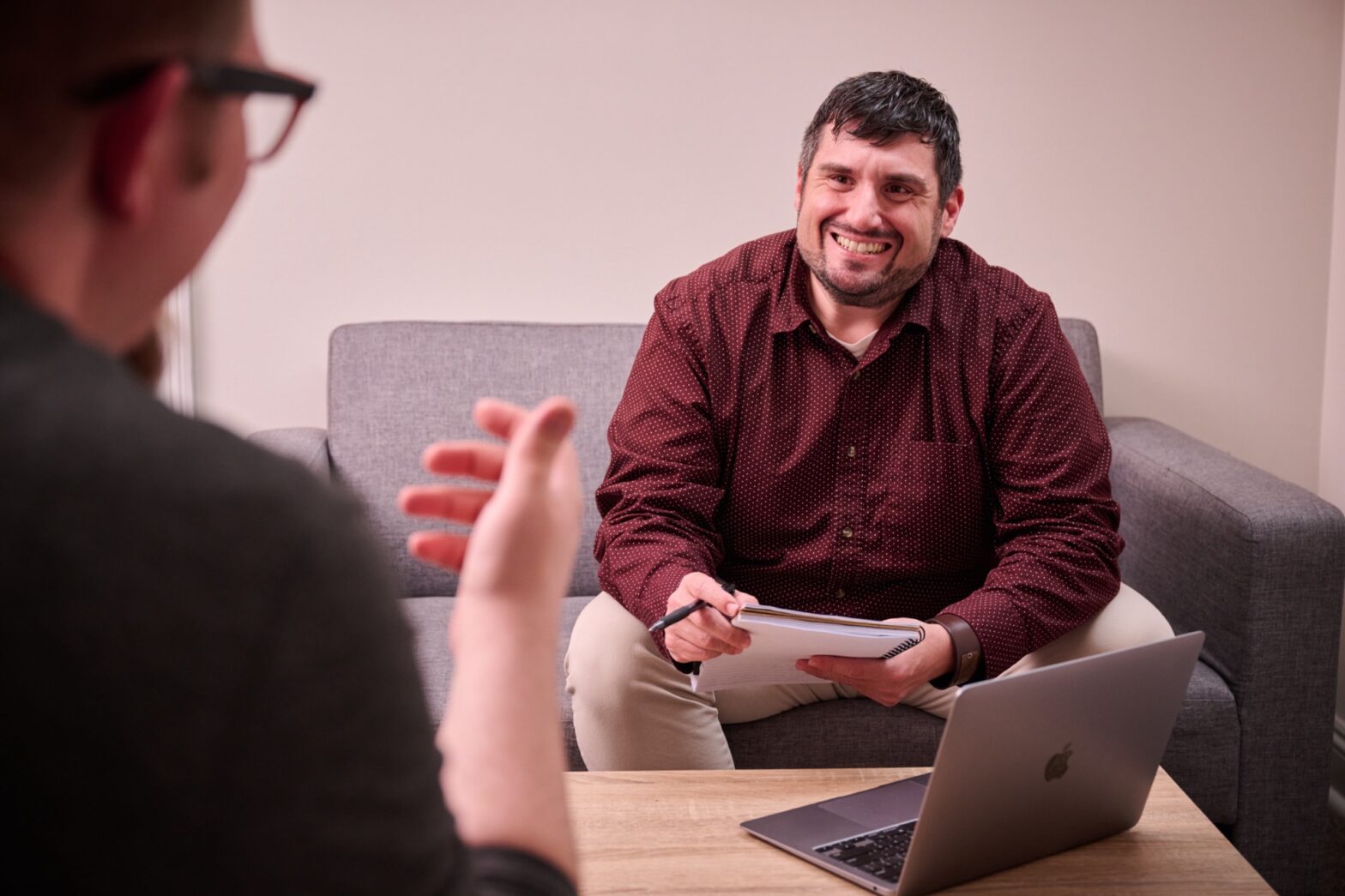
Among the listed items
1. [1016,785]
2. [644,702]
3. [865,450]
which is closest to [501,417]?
[1016,785]

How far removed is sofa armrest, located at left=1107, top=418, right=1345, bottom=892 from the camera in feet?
6.29

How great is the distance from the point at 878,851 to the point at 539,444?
2.33ft

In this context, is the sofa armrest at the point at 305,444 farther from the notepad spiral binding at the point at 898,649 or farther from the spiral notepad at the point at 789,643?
the notepad spiral binding at the point at 898,649

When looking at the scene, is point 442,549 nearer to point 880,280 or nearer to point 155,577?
point 155,577

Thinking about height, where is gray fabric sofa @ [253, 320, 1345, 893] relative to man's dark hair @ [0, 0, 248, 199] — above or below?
below

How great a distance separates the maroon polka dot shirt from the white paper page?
29cm

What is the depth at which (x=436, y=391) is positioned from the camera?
7.83ft

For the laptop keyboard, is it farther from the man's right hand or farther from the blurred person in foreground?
the blurred person in foreground

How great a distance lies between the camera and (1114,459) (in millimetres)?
2375

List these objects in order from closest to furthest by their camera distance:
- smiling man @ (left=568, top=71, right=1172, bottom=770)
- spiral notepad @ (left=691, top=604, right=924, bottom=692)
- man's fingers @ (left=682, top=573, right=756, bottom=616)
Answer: spiral notepad @ (left=691, top=604, right=924, bottom=692)
man's fingers @ (left=682, top=573, right=756, bottom=616)
smiling man @ (left=568, top=71, right=1172, bottom=770)

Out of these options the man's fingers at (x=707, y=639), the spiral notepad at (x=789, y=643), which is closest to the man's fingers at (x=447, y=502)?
the spiral notepad at (x=789, y=643)

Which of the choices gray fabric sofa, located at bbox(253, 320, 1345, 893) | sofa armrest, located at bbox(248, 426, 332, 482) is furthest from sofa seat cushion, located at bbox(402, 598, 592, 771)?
sofa armrest, located at bbox(248, 426, 332, 482)

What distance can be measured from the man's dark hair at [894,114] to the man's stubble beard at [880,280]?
96mm

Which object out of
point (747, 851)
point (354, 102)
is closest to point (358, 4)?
point (354, 102)
